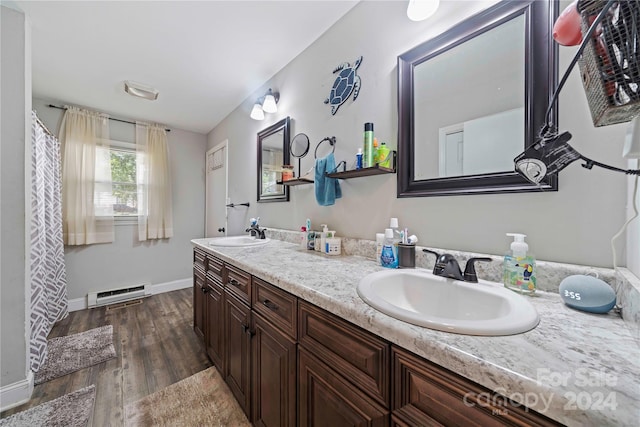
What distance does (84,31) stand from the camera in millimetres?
1627

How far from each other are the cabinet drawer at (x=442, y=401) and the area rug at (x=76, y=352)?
2.37m

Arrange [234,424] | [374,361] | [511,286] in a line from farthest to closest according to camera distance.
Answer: [234,424] → [511,286] → [374,361]

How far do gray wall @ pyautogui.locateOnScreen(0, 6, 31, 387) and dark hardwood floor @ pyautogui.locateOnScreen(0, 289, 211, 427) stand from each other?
33cm

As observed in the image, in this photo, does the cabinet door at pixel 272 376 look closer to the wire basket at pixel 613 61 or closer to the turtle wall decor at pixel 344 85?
the wire basket at pixel 613 61

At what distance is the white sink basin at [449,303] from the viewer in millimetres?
506

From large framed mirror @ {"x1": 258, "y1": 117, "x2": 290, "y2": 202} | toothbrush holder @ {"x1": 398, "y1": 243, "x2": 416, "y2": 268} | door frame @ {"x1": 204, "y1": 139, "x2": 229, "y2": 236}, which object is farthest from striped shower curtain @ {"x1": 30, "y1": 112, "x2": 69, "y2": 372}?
toothbrush holder @ {"x1": 398, "y1": 243, "x2": 416, "y2": 268}

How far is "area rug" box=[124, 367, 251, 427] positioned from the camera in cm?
127

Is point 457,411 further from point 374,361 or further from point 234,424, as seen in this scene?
point 234,424

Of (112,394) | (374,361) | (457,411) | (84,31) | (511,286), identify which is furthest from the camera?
(84,31)

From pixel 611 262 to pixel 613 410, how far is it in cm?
62

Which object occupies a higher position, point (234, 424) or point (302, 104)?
point (302, 104)

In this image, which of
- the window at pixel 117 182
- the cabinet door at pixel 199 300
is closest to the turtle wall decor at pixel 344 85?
the cabinet door at pixel 199 300

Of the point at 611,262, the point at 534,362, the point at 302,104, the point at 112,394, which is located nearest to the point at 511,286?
the point at 611,262

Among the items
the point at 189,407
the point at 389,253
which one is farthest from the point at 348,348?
the point at 189,407
